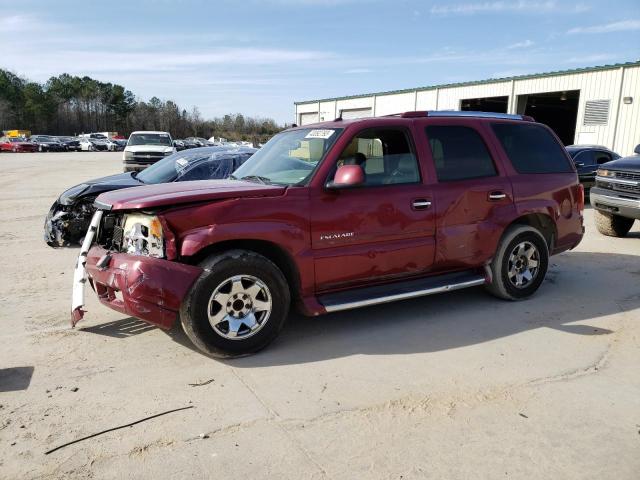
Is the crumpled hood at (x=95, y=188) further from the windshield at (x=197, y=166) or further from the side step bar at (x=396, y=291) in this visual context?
the side step bar at (x=396, y=291)

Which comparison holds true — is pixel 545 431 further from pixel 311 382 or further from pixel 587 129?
pixel 587 129

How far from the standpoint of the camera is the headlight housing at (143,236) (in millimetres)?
3855

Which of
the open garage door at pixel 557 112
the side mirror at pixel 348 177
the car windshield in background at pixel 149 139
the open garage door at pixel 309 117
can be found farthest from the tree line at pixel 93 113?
the side mirror at pixel 348 177

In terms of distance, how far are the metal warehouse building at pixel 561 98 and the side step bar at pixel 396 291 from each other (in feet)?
62.4

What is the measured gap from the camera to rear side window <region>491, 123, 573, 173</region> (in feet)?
18.2

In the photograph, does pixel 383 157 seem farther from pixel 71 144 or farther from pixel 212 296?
pixel 71 144

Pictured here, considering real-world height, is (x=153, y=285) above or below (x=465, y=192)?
below

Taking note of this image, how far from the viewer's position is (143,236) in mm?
3965

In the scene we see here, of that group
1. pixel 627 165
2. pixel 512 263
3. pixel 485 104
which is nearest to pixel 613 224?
pixel 627 165

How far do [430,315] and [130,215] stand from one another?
294cm

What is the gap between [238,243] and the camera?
412 cm

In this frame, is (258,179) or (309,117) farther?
(309,117)

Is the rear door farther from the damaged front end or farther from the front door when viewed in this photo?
the damaged front end

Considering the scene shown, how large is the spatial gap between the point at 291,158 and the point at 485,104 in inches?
1193
